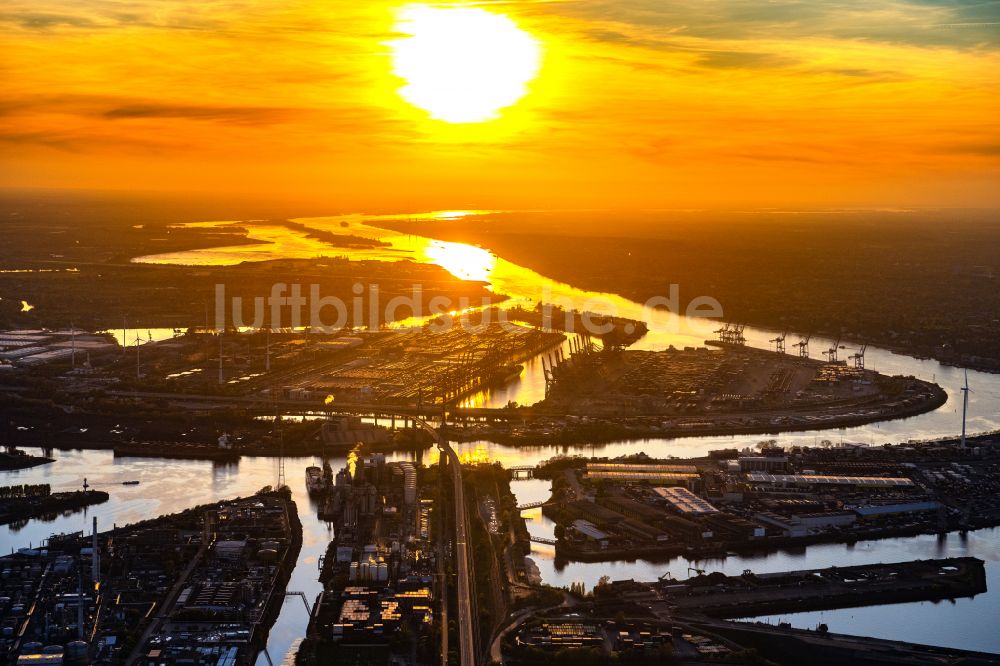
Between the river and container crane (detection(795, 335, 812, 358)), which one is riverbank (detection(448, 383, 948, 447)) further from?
container crane (detection(795, 335, 812, 358))

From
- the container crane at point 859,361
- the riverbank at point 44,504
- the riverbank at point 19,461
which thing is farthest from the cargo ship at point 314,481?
the container crane at point 859,361

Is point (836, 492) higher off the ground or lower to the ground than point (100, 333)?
lower

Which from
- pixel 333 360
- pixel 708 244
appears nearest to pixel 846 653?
pixel 333 360

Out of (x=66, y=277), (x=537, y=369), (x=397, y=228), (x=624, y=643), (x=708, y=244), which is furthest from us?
(x=397, y=228)

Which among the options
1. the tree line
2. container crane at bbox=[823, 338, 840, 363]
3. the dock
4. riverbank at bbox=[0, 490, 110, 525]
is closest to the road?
the dock

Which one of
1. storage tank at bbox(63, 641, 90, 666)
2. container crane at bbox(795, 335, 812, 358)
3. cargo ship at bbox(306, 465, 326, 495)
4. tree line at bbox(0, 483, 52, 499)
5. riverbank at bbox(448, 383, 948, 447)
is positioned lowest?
storage tank at bbox(63, 641, 90, 666)

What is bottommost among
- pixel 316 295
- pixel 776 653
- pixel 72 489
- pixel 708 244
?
pixel 776 653

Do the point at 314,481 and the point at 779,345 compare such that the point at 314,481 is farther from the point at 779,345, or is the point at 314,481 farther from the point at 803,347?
the point at 803,347

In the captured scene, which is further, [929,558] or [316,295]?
[316,295]

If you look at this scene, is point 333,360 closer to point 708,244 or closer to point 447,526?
point 447,526

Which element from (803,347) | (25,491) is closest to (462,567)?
(25,491)
